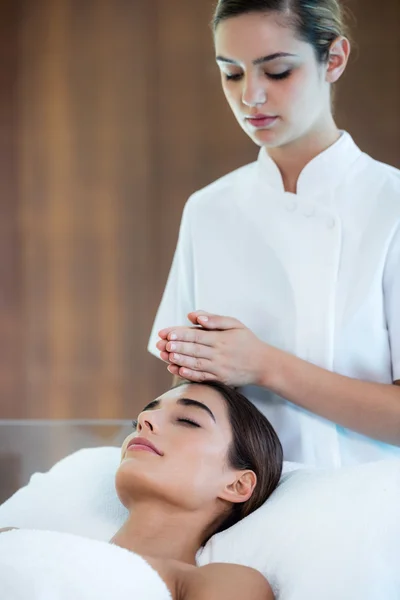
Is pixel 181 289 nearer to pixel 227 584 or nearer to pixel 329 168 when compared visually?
pixel 329 168

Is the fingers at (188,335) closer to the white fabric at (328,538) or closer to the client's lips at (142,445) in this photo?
the client's lips at (142,445)

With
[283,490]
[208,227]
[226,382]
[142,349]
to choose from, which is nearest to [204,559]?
[283,490]

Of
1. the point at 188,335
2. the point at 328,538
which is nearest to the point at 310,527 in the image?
the point at 328,538

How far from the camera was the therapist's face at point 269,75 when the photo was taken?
1510 mm

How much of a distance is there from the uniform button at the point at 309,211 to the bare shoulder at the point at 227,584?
0.72m

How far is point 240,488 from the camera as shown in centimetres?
144

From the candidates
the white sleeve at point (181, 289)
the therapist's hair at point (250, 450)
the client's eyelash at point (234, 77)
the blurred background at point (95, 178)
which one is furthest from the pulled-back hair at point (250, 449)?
the blurred background at point (95, 178)

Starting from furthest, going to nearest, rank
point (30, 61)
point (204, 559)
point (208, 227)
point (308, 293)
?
point (30, 61) < point (208, 227) < point (308, 293) < point (204, 559)

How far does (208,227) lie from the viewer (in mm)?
1788

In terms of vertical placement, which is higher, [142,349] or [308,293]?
[308,293]

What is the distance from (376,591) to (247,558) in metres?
0.21

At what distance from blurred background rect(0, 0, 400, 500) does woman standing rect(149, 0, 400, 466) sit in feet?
4.45

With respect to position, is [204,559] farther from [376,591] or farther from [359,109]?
[359,109]

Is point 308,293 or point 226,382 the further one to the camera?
point 308,293
